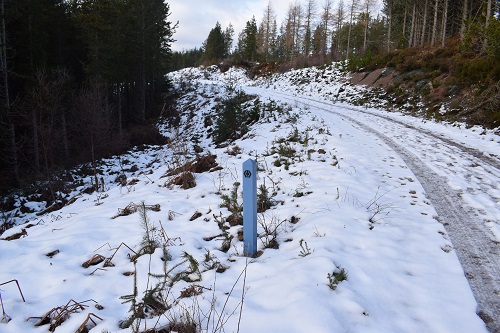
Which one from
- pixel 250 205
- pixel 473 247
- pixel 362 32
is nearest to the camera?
pixel 250 205

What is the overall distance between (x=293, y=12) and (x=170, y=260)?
6639 centimetres

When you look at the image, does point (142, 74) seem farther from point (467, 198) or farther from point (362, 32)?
point (362, 32)

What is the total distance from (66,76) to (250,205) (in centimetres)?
1913

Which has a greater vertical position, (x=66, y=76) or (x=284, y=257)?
(x=66, y=76)

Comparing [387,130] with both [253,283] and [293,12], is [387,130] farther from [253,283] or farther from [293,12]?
[293,12]

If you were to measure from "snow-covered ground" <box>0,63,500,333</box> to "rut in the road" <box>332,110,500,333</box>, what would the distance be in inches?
3.8

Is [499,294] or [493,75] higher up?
[493,75]

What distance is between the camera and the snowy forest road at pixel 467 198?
304 centimetres

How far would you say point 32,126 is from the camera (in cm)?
1552

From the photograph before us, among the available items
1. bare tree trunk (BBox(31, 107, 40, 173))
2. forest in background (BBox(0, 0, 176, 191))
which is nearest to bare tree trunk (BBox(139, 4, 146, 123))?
forest in background (BBox(0, 0, 176, 191))

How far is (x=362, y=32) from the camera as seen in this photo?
49688 mm

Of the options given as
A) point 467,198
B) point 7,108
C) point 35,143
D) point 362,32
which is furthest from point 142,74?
point 362,32

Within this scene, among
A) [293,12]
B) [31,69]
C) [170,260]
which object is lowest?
[170,260]

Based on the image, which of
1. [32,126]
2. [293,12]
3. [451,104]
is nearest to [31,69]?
[32,126]
